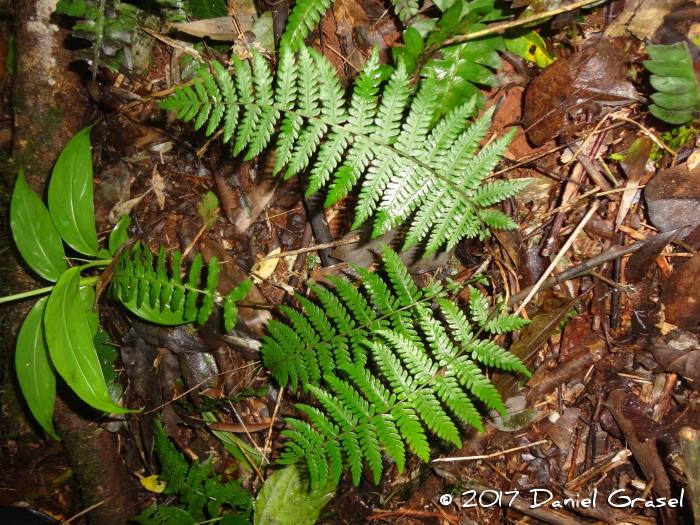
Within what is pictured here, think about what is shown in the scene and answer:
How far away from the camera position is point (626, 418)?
8.62 ft

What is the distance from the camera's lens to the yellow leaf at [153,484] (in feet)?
11.4

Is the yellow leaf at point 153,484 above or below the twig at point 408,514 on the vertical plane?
below

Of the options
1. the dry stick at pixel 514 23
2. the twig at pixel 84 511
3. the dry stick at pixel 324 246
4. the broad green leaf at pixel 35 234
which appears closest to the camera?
the dry stick at pixel 514 23

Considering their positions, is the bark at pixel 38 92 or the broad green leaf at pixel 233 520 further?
the bark at pixel 38 92

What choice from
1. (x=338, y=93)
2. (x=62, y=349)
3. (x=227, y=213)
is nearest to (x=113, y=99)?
(x=227, y=213)

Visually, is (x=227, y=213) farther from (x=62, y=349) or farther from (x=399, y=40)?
(x=399, y=40)

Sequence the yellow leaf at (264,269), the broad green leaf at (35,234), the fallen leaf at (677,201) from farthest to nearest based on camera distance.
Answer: the yellow leaf at (264,269)
the broad green leaf at (35,234)
the fallen leaf at (677,201)

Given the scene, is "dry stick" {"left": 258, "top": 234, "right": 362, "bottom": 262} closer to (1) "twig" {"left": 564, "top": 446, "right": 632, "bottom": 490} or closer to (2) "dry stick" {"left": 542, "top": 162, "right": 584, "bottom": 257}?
(2) "dry stick" {"left": 542, "top": 162, "right": 584, "bottom": 257}

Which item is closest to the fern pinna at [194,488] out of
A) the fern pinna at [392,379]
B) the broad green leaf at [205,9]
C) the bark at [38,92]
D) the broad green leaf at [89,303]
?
the broad green leaf at [89,303]

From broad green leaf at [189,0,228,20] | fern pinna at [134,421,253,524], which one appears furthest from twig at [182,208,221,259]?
broad green leaf at [189,0,228,20]

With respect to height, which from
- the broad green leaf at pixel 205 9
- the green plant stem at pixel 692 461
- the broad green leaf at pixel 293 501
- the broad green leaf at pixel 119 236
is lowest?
the broad green leaf at pixel 293 501

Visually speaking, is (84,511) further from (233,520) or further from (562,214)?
(562,214)

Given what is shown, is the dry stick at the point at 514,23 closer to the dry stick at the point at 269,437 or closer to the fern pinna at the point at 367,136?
the fern pinna at the point at 367,136

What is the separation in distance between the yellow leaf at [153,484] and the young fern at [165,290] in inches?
59.6
